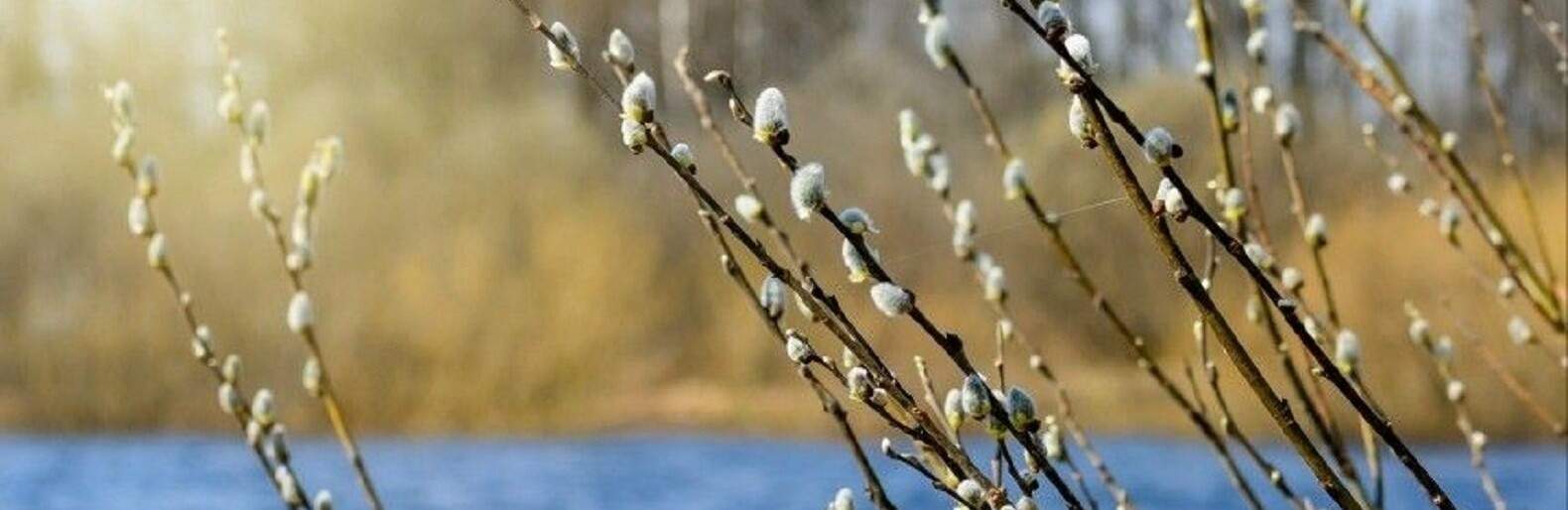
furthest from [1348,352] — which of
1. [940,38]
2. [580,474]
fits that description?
[580,474]

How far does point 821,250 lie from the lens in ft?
29.9

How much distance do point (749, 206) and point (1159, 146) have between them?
7.3 inches

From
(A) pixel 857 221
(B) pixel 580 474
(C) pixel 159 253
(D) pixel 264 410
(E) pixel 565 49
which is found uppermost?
(B) pixel 580 474

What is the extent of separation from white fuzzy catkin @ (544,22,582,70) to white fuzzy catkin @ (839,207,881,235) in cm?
11

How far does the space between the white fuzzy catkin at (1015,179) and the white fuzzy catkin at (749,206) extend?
0.21 metres

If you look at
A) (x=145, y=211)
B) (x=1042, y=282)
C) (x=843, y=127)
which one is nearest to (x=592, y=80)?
(x=145, y=211)

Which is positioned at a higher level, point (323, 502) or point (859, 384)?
point (323, 502)

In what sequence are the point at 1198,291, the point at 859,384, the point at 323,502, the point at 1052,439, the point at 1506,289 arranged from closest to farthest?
the point at 1198,291, the point at 859,384, the point at 1052,439, the point at 323,502, the point at 1506,289

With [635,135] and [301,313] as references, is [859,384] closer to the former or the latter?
[635,135]

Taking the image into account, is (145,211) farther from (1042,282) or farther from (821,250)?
(1042,282)

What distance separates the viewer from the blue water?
37.8 ft

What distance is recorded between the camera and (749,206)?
716 millimetres

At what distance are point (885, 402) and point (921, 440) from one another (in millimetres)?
20

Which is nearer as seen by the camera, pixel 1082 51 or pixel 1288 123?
pixel 1082 51
